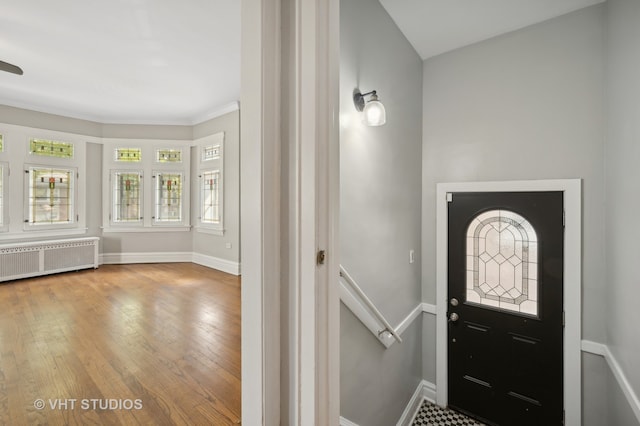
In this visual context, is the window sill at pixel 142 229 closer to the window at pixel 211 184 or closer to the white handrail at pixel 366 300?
the window at pixel 211 184

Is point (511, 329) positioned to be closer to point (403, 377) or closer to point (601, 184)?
point (403, 377)

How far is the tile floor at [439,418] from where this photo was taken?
2.47 metres

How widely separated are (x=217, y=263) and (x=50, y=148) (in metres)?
3.45

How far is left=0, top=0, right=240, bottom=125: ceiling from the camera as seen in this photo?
253 cm

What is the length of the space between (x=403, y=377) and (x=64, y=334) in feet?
10.00

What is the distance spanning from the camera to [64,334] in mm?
2617

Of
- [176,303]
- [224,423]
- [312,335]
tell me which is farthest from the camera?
[176,303]

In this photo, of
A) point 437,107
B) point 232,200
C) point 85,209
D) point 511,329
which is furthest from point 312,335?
point 85,209

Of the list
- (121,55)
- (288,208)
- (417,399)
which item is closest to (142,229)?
(121,55)

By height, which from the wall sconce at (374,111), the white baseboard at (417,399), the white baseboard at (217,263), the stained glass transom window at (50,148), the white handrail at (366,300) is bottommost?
the white baseboard at (417,399)

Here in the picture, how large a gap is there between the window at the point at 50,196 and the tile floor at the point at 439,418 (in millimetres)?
6243

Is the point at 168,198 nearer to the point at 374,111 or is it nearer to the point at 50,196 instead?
the point at 50,196

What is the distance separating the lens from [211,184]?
536cm

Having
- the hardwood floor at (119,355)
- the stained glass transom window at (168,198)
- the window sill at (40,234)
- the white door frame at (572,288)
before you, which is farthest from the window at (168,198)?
the white door frame at (572,288)
